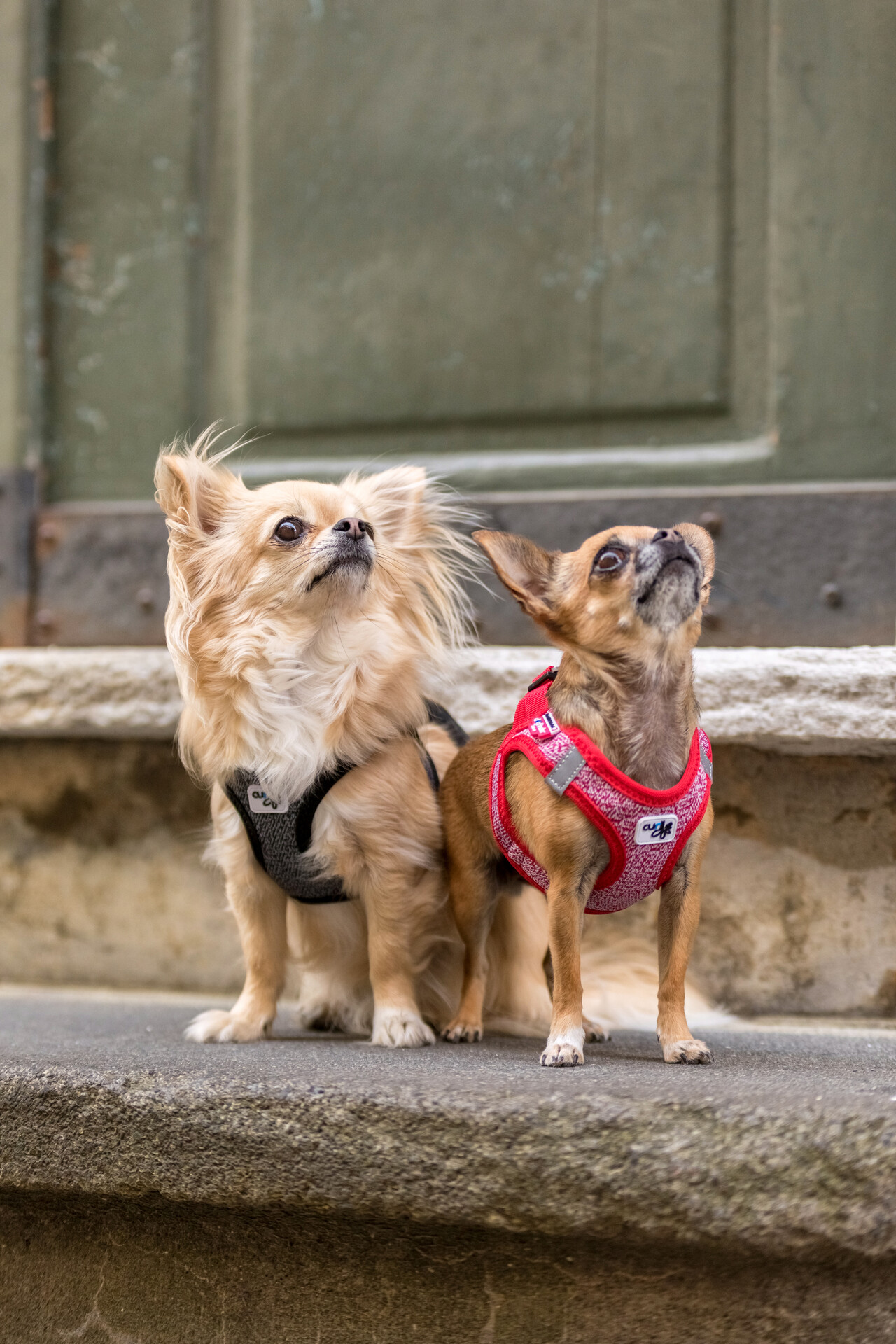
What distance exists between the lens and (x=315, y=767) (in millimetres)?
2172

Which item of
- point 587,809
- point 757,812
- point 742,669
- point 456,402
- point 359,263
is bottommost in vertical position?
point 757,812

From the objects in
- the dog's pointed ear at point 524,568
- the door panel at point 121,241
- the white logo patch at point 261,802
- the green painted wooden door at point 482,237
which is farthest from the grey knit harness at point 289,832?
the door panel at point 121,241

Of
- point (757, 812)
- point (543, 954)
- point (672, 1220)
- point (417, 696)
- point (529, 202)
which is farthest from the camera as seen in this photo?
point (529, 202)

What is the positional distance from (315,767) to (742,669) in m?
0.97

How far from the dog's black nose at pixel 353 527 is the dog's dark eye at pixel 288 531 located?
78 mm

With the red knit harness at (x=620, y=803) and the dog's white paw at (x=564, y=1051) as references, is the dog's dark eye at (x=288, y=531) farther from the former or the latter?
the dog's white paw at (x=564, y=1051)

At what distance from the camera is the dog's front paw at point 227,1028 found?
225 cm

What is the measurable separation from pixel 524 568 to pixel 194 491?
677 millimetres

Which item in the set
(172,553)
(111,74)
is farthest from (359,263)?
(172,553)

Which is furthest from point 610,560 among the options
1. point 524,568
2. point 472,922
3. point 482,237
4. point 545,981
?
point 482,237

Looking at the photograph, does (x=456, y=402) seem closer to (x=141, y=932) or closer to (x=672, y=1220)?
(x=141, y=932)

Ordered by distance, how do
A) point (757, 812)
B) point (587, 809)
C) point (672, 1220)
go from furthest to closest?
point (757, 812)
point (587, 809)
point (672, 1220)

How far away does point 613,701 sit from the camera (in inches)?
76.8

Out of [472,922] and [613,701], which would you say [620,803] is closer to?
[613,701]
